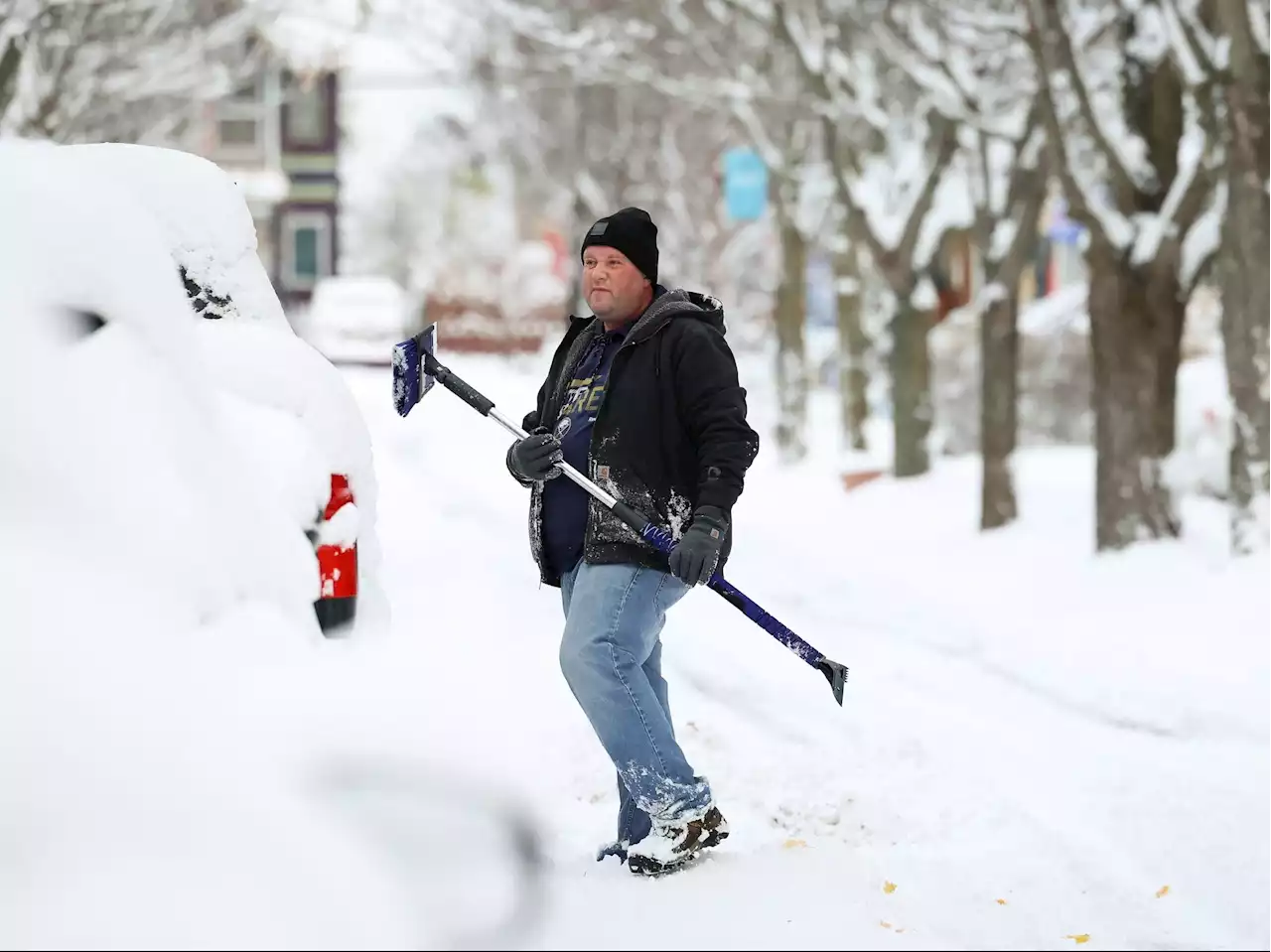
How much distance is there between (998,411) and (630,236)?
33.5 ft

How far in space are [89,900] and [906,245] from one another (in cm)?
1433

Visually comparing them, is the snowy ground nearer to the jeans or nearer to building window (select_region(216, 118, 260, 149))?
the jeans

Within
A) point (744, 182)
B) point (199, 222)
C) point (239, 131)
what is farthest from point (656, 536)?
point (239, 131)

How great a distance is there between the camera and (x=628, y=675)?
4895 millimetres

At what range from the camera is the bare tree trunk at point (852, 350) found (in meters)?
20.4

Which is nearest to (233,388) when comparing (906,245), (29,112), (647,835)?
(647,835)

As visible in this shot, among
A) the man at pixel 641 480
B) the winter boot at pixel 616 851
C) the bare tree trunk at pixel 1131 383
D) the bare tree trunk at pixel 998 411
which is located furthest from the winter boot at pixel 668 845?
the bare tree trunk at pixel 998 411

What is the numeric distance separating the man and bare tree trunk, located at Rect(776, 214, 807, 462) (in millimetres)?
15807

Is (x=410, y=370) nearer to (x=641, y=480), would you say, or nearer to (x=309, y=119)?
(x=641, y=480)

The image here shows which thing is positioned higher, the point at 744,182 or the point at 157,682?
the point at 744,182

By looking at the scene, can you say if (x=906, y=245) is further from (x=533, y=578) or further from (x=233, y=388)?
(x=233, y=388)

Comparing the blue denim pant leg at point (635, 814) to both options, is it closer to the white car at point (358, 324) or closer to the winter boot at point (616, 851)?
the winter boot at point (616, 851)

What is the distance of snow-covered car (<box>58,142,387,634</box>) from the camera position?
4.35 m

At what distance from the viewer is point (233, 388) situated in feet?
14.3
